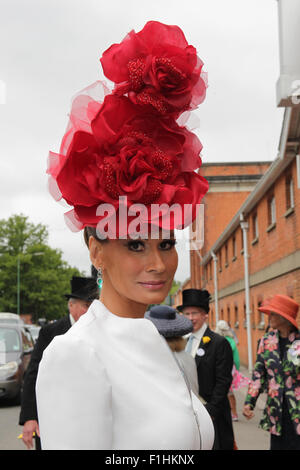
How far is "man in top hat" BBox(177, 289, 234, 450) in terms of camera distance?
5703mm

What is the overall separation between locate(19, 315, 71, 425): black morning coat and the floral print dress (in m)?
2.13

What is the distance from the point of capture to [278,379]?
5.91 m

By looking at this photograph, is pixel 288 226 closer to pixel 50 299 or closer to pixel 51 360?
pixel 51 360

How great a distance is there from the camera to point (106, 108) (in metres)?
1.68

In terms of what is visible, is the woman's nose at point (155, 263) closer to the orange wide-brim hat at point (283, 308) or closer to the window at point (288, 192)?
the orange wide-brim hat at point (283, 308)

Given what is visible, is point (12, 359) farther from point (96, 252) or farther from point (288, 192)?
point (96, 252)

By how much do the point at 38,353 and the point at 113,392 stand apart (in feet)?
12.0

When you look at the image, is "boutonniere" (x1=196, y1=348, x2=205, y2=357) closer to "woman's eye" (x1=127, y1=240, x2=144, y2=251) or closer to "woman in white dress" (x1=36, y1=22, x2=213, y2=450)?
"woman in white dress" (x1=36, y1=22, x2=213, y2=450)

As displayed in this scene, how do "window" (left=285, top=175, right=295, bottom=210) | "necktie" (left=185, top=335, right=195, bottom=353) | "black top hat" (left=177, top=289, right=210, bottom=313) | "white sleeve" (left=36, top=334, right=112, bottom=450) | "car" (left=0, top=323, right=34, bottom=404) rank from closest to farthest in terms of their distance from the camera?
1. "white sleeve" (left=36, top=334, right=112, bottom=450)
2. "necktie" (left=185, top=335, right=195, bottom=353)
3. "black top hat" (left=177, top=289, right=210, bottom=313)
4. "car" (left=0, top=323, right=34, bottom=404)
5. "window" (left=285, top=175, right=295, bottom=210)

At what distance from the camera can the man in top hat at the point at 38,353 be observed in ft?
14.9

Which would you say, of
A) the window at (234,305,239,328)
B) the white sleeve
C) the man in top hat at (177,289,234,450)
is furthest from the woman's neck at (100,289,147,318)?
the window at (234,305,239,328)

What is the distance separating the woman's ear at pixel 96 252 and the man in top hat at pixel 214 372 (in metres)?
4.02

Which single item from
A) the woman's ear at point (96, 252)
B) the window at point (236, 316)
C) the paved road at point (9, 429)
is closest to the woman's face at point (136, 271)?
the woman's ear at point (96, 252)

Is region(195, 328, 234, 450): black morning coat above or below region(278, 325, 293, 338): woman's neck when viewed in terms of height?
below
